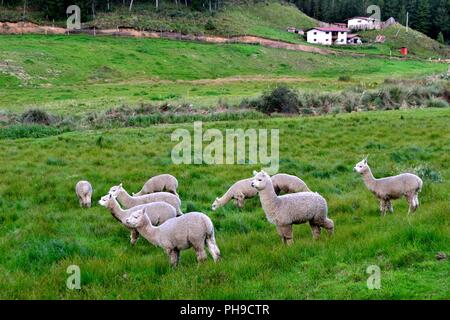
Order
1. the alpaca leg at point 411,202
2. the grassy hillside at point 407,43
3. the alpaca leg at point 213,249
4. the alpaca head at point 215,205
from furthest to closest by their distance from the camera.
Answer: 1. the grassy hillside at point 407,43
2. the alpaca head at point 215,205
3. the alpaca leg at point 411,202
4. the alpaca leg at point 213,249

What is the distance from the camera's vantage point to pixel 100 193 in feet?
52.0

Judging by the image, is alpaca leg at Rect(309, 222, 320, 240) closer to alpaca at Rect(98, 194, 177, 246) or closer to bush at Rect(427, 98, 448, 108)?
alpaca at Rect(98, 194, 177, 246)

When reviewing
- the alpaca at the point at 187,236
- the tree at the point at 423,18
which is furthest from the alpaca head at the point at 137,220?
the tree at the point at 423,18

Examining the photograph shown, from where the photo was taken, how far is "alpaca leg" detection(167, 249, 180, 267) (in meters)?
9.69

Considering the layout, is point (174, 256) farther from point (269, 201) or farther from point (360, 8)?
point (360, 8)

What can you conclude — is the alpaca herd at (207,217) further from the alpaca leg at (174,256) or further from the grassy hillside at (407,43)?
the grassy hillside at (407,43)

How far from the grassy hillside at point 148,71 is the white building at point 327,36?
73.0ft

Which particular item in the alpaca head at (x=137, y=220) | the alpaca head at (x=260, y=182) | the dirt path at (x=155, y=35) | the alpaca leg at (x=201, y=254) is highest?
the dirt path at (x=155, y=35)

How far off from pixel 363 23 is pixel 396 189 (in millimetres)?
135830

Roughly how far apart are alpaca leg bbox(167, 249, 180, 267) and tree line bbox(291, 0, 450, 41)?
13752 cm

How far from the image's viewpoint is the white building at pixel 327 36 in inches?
4530

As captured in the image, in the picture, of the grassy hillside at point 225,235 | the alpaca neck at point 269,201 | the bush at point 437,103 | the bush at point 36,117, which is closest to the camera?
the grassy hillside at point 225,235

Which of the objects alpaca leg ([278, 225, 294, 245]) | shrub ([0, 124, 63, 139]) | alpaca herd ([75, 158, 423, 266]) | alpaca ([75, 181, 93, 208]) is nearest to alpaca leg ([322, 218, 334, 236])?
alpaca herd ([75, 158, 423, 266])

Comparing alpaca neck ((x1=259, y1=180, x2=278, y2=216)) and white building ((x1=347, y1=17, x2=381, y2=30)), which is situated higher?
white building ((x1=347, y1=17, x2=381, y2=30))
